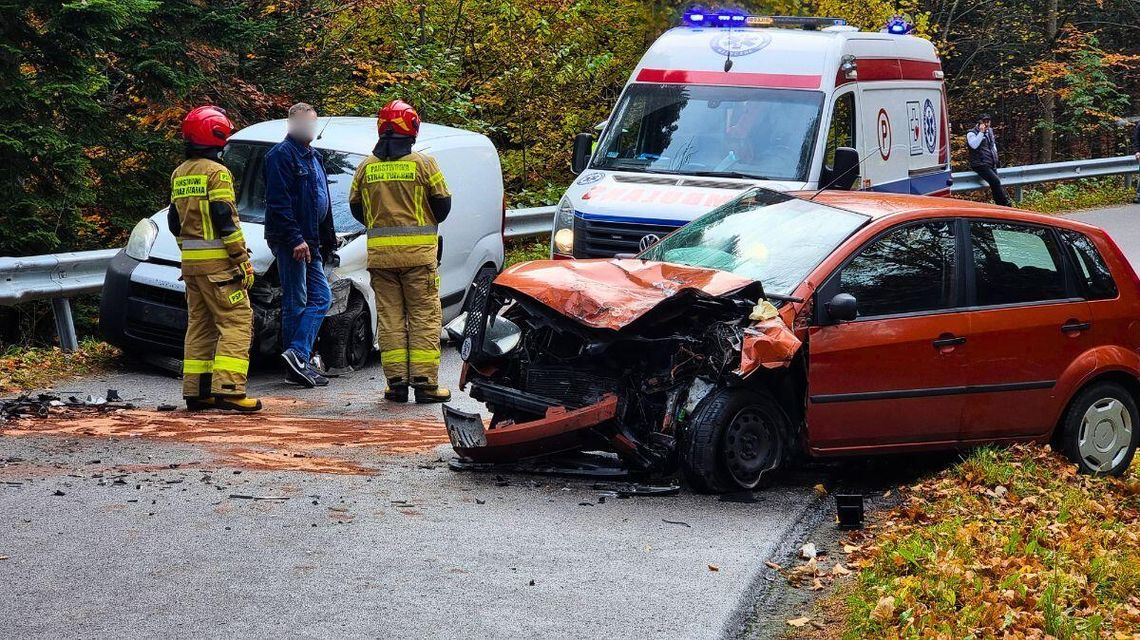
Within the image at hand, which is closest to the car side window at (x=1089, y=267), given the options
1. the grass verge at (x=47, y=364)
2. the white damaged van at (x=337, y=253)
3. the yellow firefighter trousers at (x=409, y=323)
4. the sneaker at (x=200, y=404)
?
the white damaged van at (x=337, y=253)

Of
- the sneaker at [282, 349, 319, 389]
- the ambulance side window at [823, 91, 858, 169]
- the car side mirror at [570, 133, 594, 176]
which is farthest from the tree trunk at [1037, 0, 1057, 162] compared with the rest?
the sneaker at [282, 349, 319, 389]

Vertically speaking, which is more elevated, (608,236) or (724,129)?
(724,129)

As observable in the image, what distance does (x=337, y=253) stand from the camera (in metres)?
10.4

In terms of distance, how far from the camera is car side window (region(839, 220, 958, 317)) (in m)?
7.16

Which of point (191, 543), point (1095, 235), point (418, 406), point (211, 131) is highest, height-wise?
point (211, 131)

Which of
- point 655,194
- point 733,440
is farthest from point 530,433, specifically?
point 655,194

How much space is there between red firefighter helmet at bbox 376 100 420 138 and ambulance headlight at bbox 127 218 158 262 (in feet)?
7.01

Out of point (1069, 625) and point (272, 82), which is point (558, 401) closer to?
point (1069, 625)

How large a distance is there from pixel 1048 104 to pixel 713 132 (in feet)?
69.2

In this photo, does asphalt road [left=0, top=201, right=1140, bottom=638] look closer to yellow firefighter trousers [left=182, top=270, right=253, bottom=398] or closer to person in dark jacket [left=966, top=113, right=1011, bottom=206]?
yellow firefighter trousers [left=182, top=270, right=253, bottom=398]

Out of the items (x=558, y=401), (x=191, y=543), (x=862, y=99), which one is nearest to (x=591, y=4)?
(x=862, y=99)

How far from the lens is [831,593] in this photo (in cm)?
560

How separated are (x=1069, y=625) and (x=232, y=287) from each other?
5.82m

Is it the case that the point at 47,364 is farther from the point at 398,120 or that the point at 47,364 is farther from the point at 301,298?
the point at 398,120
